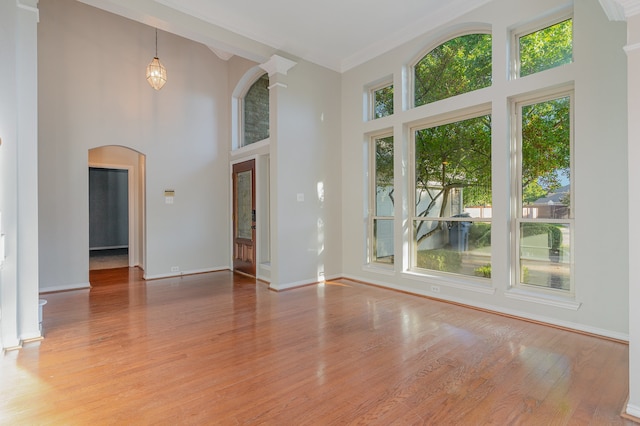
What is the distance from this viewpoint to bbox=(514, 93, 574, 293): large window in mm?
3324

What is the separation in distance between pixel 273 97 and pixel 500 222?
3.42 m

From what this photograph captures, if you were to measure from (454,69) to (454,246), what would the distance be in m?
2.25

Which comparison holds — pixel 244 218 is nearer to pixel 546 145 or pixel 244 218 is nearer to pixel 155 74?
pixel 155 74

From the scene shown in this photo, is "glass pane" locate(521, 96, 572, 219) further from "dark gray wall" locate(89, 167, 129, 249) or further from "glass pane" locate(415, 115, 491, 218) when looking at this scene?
"dark gray wall" locate(89, 167, 129, 249)

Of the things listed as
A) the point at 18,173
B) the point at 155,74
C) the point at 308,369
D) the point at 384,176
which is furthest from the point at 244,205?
the point at 308,369

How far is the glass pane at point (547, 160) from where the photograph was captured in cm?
333

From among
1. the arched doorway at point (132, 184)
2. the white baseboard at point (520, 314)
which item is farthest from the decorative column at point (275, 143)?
the arched doorway at point (132, 184)

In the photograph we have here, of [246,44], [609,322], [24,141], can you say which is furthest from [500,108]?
[24,141]

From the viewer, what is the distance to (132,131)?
5.45m

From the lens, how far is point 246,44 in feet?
14.6

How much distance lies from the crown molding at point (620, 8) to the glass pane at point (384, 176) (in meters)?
2.74

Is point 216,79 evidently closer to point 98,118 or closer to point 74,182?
point 98,118

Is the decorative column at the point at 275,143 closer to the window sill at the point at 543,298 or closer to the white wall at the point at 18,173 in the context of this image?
the white wall at the point at 18,173

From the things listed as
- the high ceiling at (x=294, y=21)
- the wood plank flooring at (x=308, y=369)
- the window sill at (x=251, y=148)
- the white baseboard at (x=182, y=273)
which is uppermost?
the high ceiling at (x=294, y=21)
